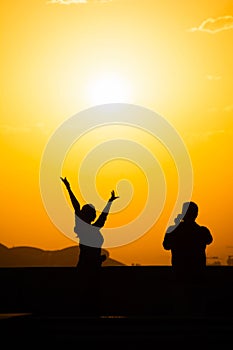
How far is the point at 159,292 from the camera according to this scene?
5.70m

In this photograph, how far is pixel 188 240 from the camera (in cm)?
703

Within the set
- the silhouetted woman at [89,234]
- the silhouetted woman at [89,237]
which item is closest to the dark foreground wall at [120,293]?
the silhouetted woman at [89,237]

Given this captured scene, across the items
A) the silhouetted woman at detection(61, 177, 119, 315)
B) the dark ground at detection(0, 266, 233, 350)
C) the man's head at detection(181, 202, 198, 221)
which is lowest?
the dark ground at detection(0, 266, 233, 350)

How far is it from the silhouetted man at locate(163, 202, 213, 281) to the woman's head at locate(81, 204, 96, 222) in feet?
3.60

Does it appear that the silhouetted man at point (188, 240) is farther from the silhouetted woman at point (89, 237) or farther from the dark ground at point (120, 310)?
the silhouetted woman at point (89, 237)

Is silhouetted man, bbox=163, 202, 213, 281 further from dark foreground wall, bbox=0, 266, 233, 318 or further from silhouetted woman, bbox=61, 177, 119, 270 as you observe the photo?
silhouetted woman, bbox=61, 177, 119, 270

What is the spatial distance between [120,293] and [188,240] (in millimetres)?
1603

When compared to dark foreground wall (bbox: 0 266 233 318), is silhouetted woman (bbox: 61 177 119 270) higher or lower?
higher

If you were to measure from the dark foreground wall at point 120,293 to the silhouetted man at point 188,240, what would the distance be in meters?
0.37

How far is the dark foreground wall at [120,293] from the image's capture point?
5.38 meters

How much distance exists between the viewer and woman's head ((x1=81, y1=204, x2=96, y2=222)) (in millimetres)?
7086

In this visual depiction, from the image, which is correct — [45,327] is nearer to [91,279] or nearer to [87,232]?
[91,279]

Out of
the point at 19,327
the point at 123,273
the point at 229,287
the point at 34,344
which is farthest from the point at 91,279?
the point at 34,344

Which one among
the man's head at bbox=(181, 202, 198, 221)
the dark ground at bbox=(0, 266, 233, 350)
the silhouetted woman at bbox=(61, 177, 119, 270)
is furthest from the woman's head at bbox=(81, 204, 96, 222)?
the man's head at bbox=(181, 202, 198, 221)
